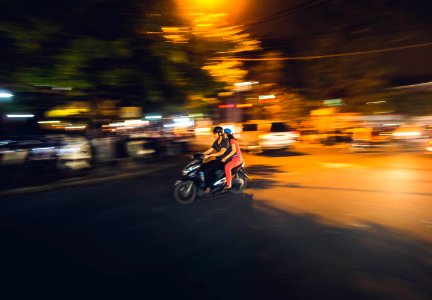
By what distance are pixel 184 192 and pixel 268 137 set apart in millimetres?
9682

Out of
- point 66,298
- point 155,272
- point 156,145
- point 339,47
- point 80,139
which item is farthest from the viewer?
point 339,47

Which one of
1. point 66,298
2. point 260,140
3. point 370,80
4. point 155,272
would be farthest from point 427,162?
point 66,298

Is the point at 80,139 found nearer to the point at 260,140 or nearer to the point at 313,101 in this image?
the point at 260,140

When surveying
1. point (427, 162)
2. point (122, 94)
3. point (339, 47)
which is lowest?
point (427, 162)

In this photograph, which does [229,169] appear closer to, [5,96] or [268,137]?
[5,96]

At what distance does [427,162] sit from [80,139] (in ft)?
41.8

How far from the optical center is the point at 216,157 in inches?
343

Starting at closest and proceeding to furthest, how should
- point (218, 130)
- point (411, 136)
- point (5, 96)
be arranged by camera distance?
1. point (218, 130)
2. point (5, 96)
3. point (411, 136)

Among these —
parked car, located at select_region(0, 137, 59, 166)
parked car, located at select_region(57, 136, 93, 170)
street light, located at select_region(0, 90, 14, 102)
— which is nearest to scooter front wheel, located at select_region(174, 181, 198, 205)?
street light, located at select_region(0, 90, 14, 102)

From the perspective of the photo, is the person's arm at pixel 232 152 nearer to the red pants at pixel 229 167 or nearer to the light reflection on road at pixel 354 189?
the red pants at pixel 229 167

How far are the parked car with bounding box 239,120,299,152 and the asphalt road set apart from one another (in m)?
7.12

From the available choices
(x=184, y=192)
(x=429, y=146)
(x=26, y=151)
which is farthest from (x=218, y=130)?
(x=429, y=146)

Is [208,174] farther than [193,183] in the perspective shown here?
Yes

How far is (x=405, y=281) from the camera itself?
4223 mm
